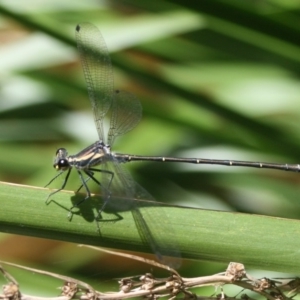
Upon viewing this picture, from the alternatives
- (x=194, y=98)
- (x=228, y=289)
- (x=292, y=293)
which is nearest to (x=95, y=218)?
(x=292, y=293)

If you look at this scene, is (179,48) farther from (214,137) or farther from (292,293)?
(292,293)

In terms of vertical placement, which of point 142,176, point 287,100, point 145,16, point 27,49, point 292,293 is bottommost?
point 292,293

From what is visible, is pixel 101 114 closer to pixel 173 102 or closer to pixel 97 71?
pixel 97 71

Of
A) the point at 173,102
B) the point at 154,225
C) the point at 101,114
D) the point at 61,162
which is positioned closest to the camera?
the point at 154,225

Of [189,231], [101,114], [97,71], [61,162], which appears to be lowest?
[189,231]

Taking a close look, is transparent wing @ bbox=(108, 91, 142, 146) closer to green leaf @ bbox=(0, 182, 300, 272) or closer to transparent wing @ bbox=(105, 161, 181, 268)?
transparent wing @ bbox=(105, 161, 181, 268)

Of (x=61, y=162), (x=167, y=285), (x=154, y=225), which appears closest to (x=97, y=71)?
(x=61, y=162)
